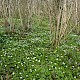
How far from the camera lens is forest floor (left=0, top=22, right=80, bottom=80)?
5785 mm

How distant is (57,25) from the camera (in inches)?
320

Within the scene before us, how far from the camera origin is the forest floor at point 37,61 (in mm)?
5785

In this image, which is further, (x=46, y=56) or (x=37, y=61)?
(x=46, y=56)

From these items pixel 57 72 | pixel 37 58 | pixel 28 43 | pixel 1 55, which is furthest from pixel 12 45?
pixel 57 72

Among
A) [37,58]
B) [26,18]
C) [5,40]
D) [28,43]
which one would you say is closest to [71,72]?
[37,58]

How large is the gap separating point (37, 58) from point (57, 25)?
192 centimetres

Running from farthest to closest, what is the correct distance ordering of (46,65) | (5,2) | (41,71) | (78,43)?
(5,2), (78,43), (46,65), (41,71)

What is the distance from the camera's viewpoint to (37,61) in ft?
22.0

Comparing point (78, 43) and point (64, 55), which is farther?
point (78, 43)

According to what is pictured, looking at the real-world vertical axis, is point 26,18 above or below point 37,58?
above

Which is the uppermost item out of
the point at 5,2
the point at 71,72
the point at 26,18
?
the point at 5,2

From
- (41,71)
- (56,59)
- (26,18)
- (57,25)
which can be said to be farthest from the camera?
(26,18)

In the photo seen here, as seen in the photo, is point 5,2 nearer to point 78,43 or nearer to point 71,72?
point 78,43

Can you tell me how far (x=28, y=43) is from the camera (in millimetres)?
8875
